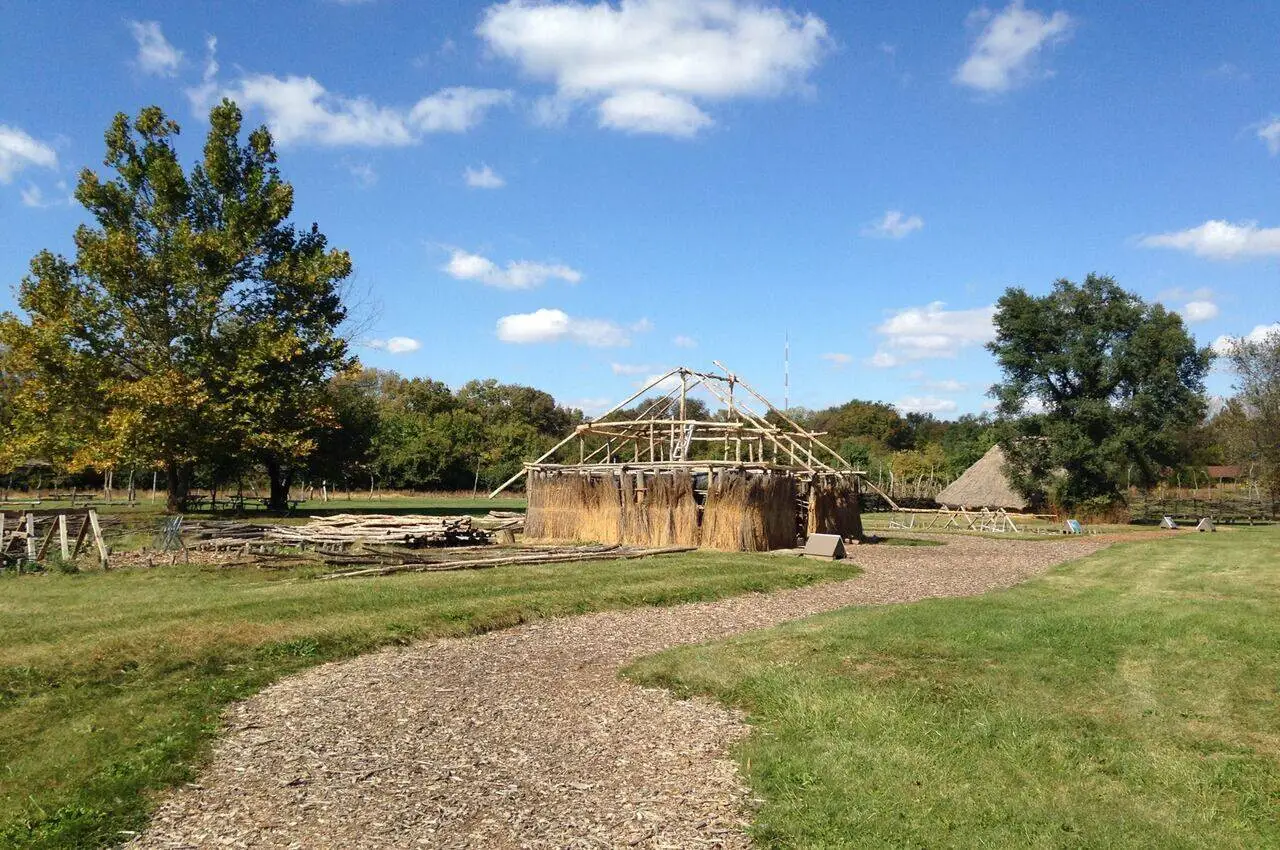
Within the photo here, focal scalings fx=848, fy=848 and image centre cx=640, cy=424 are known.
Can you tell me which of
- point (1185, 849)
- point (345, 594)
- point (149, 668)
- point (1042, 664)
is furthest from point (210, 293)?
point (1185, 849)

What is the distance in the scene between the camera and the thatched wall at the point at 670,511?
22.4 meters

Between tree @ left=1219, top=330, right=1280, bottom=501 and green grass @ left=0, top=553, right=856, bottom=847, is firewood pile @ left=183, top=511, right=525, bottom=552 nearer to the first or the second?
green grass @ left=0, top=553, right=856, bottom=847

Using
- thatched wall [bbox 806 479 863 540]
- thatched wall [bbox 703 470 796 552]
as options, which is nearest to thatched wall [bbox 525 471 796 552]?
thatched wall [bbox 703 470 796 552]

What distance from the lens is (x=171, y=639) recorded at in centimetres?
1001

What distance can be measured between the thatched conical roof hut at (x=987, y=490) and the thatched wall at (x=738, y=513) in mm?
27881

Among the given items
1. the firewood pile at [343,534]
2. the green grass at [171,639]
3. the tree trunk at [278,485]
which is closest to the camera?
the green grass at [171,639]

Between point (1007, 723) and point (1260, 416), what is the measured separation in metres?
53.6

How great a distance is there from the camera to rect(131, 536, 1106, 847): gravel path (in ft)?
17.4

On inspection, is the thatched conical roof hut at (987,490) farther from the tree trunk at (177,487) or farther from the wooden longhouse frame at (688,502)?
the tree trunk at (177,487)

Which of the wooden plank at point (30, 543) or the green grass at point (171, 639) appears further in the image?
the wooden plank at point (30, 543)

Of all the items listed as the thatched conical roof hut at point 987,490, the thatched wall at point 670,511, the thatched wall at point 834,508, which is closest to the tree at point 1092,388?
the thatched conical roof hut at point 987,490

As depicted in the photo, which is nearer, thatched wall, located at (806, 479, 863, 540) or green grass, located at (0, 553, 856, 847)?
green grass, located at (0, 553, 856, 847)

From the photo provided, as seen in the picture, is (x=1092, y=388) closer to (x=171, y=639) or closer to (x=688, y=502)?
(x=688, y=502)

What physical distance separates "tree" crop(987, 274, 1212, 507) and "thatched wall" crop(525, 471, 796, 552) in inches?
1003
